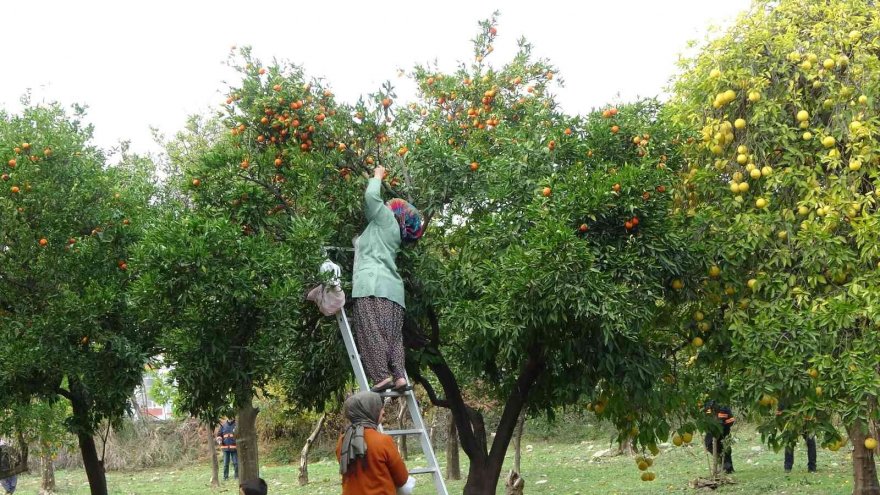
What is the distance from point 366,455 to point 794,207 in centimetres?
521

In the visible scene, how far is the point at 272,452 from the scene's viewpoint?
2845 centimetres

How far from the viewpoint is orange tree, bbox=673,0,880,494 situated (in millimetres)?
8109

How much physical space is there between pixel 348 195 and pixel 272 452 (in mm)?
21395

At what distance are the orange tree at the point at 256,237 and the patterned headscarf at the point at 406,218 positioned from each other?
1.11 feet

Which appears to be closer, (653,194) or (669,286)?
(653,194)

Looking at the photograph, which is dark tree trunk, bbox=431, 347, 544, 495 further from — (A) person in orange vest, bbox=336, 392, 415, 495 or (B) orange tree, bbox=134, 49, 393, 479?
(A) person in orange vest, bbox=336, 392, 415, 495

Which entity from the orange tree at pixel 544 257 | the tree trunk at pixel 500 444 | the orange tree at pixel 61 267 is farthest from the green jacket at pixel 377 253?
the orange tree at pixel 61 267

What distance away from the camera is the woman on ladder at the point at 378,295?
8.11 metres

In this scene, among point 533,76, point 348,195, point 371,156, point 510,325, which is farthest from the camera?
point 533,76

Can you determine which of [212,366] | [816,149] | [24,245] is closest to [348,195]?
[212,366]

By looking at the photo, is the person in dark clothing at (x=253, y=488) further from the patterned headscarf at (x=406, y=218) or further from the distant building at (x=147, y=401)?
the distant building at (x=147, y=401)

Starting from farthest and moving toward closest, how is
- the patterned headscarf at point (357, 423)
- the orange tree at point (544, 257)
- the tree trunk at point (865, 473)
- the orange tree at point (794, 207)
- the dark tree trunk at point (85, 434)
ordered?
the tree trunk at point (865, 473) < the dark tree trunk at point (85, 434) < the orange tree at point (794, 207) < the orange tree at point (544, 257) < the patterned headscarf at point (357, 423)

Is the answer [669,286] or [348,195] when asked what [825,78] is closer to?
[669,286]

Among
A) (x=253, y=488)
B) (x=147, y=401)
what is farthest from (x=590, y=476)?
(x=147, y=401)
